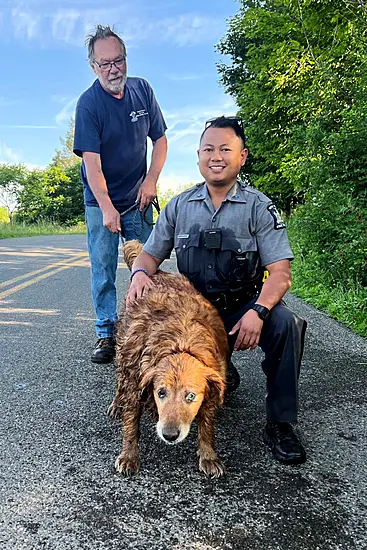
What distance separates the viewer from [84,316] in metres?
6.50

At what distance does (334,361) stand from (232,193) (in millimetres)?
2140

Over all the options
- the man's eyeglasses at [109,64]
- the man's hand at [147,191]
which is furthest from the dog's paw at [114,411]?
the man's eyeglasses at [109,64]

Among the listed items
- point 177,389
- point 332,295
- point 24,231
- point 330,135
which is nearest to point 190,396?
point 177,389

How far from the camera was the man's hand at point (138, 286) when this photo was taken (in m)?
3.21

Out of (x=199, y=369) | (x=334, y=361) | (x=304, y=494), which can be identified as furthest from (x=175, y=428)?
(x=334, y=361)

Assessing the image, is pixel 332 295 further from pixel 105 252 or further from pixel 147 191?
pixel 105 252

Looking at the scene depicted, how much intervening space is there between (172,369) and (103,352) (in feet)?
7.51

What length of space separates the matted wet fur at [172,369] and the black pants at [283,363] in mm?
311

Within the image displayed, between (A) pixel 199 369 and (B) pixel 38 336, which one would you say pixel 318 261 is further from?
(A) pixel 199 369

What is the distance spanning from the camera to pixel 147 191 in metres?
4.65

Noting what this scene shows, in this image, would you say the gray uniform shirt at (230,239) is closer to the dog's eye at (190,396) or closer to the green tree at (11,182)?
the dog's eye at (190,396)

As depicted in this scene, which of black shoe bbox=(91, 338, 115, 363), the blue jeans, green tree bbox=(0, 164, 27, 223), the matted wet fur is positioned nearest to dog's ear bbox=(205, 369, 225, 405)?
the matted wet fur

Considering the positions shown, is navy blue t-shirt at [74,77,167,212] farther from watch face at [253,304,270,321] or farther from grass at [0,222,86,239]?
grass at [0,222,86,239]

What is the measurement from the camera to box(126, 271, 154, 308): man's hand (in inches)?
126
